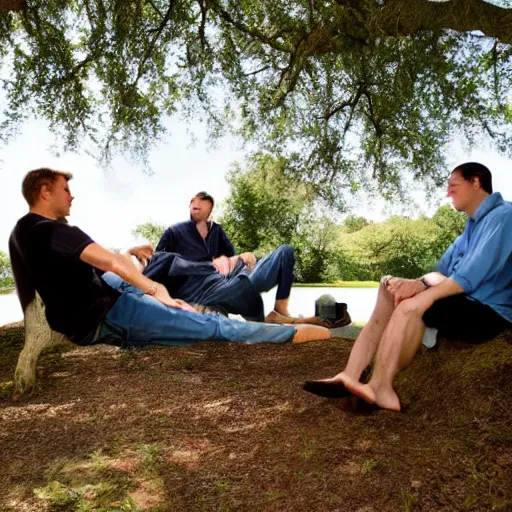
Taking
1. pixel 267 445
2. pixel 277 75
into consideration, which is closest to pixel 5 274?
pixel 277 75

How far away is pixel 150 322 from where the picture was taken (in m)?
4.32

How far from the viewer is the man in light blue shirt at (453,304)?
127 inches

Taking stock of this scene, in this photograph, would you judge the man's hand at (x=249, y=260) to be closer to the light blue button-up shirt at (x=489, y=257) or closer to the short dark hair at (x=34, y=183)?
the short dark hair at (x=34, y=183)

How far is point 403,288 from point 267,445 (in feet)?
3.90

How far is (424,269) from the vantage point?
63.7 ft

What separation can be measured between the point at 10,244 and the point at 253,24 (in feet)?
19.9

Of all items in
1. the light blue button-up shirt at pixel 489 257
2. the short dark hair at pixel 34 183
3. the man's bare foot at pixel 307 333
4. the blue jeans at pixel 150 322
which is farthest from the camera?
the man's bare foot at pixel 307 333

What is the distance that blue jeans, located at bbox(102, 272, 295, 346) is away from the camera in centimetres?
428

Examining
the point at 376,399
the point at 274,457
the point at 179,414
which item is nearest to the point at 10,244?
the point at 179,414

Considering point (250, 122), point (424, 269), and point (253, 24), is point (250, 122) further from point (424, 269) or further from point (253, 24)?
point (424, 269)

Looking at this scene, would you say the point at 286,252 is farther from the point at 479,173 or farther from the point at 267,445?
the point at 267,445

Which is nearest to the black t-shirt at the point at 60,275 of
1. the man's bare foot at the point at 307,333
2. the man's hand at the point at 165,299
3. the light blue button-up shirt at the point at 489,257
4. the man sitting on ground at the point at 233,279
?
the man's hand at the point at 165,299

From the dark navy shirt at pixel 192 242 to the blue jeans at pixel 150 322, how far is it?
184 cm

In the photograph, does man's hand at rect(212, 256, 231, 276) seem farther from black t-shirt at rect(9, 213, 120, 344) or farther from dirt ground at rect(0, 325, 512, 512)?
black t-shirt at rect(9, 213, 120, 344)
